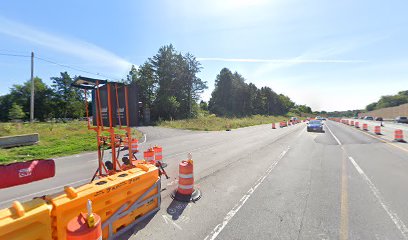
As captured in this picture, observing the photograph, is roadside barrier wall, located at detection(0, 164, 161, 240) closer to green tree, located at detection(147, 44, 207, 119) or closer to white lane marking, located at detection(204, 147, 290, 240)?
white lane marking, located at detection(204, 147, 290, 240)

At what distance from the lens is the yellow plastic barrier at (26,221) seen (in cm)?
259

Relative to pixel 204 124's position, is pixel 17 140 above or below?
below

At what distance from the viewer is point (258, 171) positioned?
8297 mm

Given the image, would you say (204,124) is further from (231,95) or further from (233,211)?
(231,95)

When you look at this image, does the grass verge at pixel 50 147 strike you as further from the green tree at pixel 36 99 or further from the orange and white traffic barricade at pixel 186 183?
the green tree at pixel 36 99

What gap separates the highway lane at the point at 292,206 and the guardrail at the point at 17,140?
13960 millimetres

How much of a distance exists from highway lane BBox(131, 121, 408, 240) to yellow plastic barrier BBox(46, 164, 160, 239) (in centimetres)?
35

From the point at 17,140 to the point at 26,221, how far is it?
49.4 ft

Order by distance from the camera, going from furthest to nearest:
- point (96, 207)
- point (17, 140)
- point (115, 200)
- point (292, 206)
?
1. point (17, 140)
2. point (292, 206)
3. point (115, 200)
4. point (96, 207)

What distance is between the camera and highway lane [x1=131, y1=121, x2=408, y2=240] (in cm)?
408

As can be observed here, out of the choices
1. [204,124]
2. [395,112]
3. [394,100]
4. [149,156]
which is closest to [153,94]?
[204,124]

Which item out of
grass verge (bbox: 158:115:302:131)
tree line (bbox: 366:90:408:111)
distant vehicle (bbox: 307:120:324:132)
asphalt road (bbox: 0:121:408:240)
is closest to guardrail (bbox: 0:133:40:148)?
asphalt road (bbox: 0:121:408:240)

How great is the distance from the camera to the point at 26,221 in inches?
108

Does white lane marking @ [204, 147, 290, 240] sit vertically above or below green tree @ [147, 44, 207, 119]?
below
